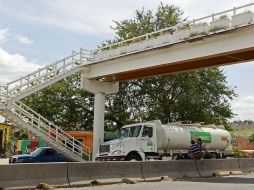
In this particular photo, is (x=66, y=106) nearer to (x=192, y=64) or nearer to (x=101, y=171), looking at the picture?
(x=192, y=64)

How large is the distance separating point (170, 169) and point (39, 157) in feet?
33.0

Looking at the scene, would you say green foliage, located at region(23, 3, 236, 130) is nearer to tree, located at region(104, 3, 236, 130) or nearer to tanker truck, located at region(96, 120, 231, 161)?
tree, located at region(104, 3, 236, 130)

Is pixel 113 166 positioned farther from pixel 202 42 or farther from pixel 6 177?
pixel 202 42

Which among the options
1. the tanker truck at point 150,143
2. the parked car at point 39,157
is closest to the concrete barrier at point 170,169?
the tanker truck at point 150,143

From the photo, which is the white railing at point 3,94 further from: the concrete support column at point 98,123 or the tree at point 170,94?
the tree at point 170,94

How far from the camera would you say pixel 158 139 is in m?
23.9

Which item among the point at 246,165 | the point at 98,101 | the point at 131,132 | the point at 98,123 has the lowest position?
the point at 246,165

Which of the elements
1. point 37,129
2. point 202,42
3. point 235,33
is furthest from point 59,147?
point 235,33

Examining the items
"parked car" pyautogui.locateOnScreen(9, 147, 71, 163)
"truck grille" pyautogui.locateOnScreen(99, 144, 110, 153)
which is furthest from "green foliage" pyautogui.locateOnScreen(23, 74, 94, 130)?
"truck grille" pyautogui.locateOnScreen(99, 144, 110, 153)

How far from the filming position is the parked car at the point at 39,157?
24031mm

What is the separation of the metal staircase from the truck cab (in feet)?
19.4

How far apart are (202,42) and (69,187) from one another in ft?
45.8

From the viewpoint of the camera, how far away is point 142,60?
27.5 m

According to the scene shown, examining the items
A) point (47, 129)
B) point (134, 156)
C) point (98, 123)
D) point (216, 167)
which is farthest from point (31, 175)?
point (98, 123)
